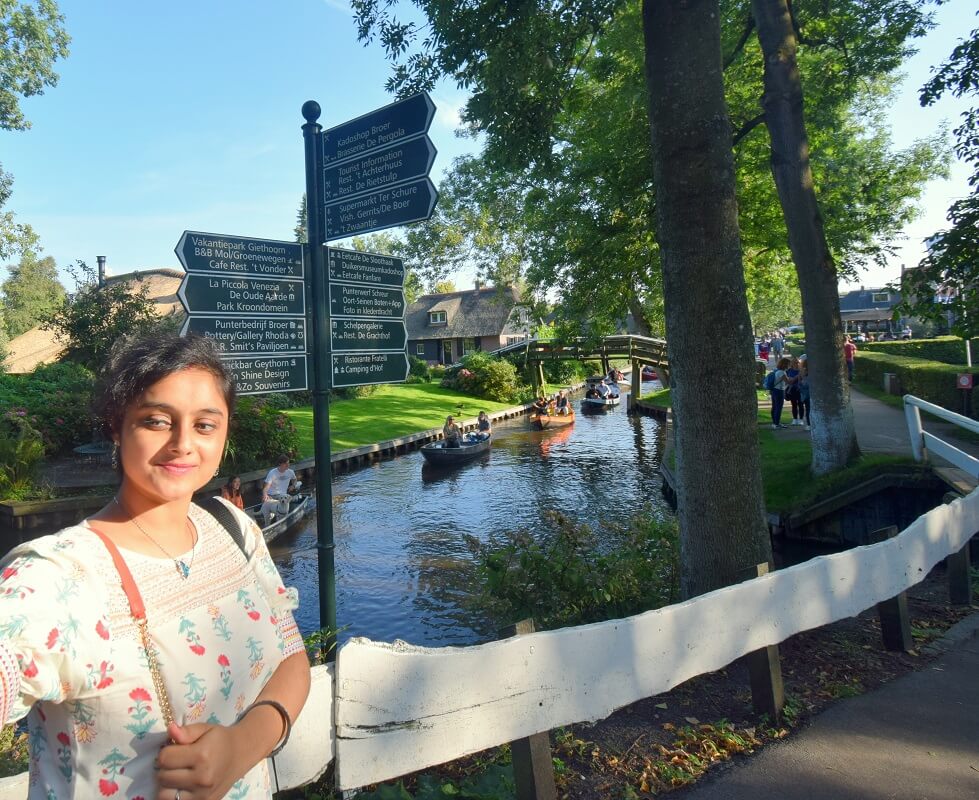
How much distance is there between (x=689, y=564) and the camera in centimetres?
555

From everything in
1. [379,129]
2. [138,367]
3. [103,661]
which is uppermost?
[379,129]

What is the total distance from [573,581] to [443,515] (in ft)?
34.4

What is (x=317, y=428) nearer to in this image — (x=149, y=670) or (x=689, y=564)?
(x=149, y=670)

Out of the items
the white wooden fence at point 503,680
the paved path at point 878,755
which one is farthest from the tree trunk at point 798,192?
the white wooden fence at point 503,680

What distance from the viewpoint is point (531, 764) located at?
2803 millimetres

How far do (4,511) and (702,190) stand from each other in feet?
53.7

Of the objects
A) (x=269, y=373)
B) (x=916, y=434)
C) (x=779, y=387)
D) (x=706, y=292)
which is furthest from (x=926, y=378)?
(x=269, y=373)

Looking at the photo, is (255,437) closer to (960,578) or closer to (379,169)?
(379,169)

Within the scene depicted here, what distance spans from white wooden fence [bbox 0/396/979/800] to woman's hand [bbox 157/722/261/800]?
0.92m

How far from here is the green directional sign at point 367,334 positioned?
4301 mm

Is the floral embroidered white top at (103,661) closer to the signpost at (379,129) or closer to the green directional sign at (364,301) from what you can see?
the green directional sign at (364,301)

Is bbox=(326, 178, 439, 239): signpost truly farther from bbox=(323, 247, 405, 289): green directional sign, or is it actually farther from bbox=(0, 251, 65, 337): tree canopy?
bbox=(0, 251, 65, 337): tree canopy

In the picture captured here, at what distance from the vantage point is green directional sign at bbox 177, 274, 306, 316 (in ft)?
11.9

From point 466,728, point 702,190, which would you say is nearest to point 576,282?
point 702,190
